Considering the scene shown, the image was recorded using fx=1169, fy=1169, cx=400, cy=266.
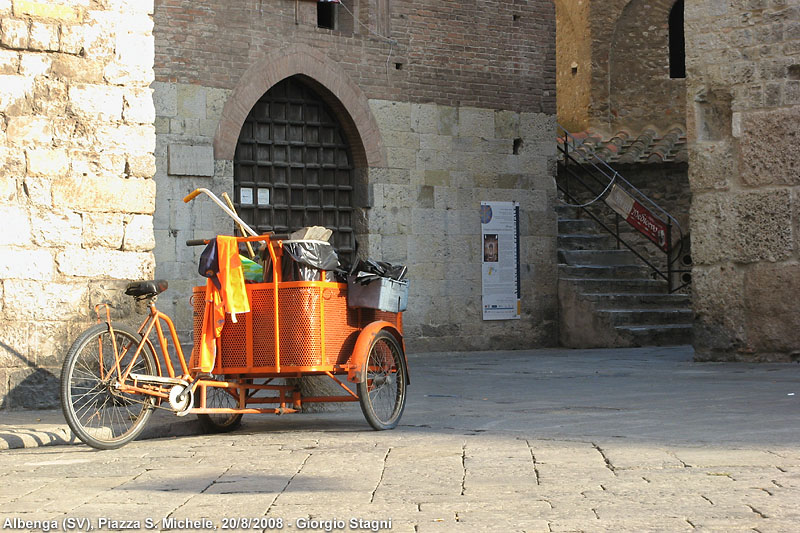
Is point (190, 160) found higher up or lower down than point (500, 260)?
higher up

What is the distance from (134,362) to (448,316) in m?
8.95

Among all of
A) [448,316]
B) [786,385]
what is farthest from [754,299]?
[448,316]

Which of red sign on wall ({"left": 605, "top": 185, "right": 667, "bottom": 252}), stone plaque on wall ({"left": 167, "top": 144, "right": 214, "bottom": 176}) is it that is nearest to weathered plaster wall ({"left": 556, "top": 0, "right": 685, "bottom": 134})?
red sign on wall ({"left": 605, "top": 185, "right": 667, "bottom": 252})

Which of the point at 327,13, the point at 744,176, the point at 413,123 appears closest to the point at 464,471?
the point at 744,176

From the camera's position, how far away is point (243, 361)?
6793 mm

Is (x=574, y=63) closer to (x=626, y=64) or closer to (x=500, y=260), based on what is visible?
(x=626, y=64)

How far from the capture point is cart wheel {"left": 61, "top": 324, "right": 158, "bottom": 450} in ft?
19.7

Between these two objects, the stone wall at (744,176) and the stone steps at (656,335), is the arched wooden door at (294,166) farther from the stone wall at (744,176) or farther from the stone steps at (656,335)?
the stone wall at (744,176)

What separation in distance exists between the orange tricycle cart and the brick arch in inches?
257

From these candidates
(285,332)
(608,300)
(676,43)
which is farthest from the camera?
(676,43)

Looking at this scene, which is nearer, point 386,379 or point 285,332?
point 285,332

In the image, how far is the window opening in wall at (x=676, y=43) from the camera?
911 inches

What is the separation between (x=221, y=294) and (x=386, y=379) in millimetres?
1187

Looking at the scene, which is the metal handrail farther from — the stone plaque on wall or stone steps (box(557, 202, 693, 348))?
the stone plaque on wall
